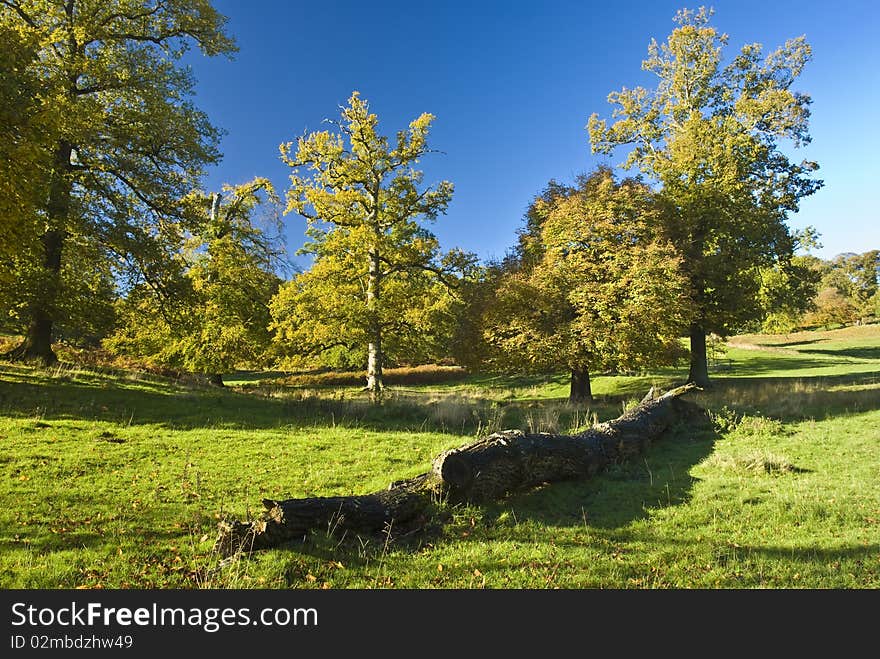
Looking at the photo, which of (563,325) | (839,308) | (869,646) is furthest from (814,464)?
(839,308)

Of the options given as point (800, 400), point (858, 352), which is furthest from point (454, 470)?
point (858, 352)

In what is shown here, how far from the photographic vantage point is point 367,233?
1962 cm

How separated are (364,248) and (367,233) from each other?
1029 mm

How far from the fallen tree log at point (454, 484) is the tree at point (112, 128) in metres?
12.9

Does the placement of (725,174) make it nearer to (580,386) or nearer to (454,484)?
(580,386)

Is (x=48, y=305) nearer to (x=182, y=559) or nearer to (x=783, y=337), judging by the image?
(x=182, y=559)

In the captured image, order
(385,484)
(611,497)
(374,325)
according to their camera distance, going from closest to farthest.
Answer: (611,497) < (385,484) < (374,325)

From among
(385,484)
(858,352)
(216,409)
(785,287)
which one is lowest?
(385,484)

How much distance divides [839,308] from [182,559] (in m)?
91.9

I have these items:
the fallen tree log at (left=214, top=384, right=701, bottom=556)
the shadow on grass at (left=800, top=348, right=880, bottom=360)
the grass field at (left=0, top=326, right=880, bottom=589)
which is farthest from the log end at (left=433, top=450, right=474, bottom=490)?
the shadow on grass at (left=800, top=348, right=880, bottom=360)

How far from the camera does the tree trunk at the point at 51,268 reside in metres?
13.0

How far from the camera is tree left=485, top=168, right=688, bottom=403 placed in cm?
1502

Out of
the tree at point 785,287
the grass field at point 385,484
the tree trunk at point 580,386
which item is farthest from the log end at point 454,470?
the tree at point 785,287

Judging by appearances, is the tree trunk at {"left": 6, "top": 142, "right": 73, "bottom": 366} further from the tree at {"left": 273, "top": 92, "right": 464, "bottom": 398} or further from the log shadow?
the log shadow
